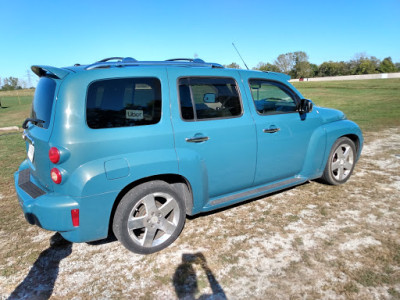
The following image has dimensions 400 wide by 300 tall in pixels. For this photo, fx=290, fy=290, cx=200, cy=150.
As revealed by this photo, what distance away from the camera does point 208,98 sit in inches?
127

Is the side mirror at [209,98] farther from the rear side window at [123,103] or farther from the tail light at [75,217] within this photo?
the tail light at [75,217]

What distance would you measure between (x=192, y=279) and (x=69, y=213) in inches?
47.9

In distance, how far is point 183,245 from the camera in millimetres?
3070

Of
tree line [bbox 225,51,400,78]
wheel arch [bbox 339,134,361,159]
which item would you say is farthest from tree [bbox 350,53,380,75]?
wheel arch [bbox 339,134,361,159]

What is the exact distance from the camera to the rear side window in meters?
2.61

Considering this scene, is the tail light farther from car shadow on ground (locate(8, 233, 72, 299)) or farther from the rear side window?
the rear side window

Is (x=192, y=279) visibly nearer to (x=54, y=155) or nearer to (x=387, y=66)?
(x=54, y=155)

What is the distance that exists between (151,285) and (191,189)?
1012mm

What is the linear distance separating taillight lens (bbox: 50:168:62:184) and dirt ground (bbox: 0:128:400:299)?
0.89m

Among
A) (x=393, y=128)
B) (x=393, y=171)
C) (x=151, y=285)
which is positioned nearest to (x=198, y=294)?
(x=151, y=285)

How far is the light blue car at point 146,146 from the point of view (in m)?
2.53

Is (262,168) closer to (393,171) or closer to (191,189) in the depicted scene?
(191,189)

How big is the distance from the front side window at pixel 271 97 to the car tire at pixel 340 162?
107 cm

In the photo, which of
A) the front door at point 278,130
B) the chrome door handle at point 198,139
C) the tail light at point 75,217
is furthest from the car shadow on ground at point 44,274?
the front door at point 278,130
